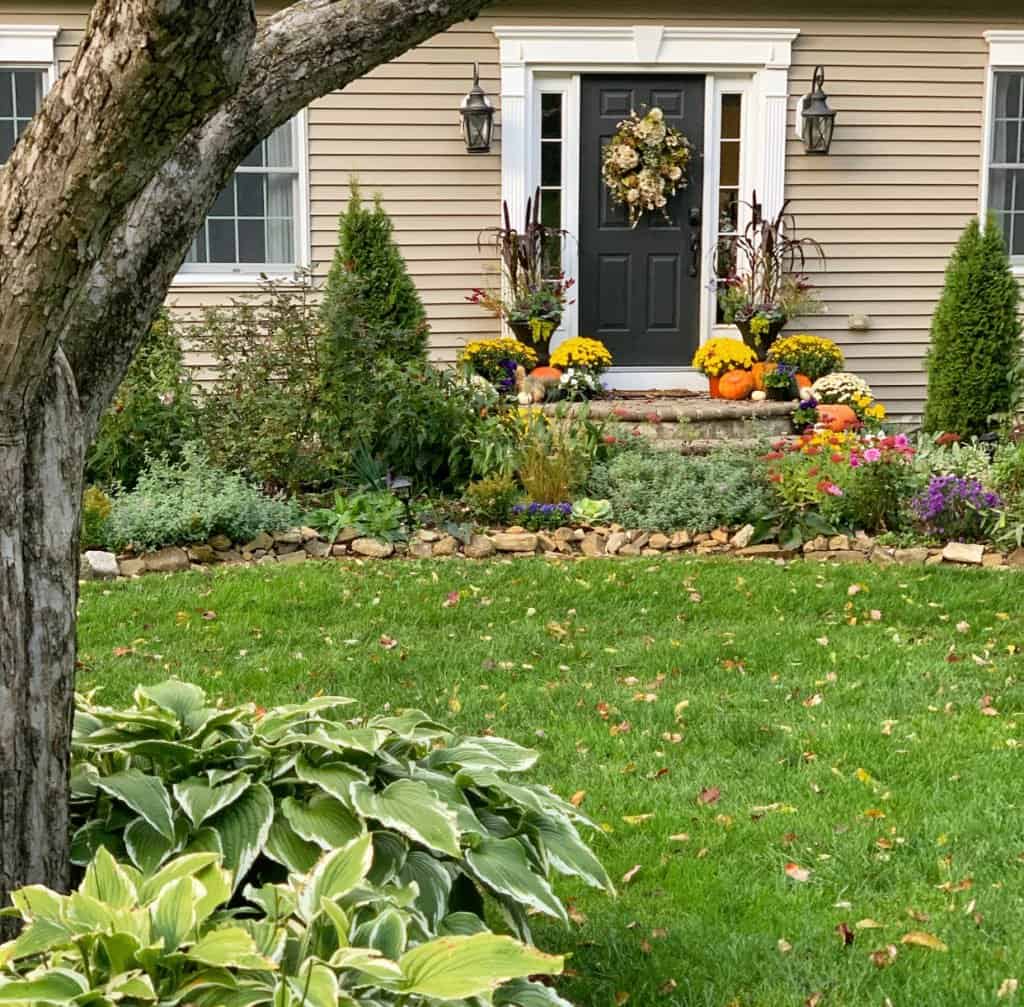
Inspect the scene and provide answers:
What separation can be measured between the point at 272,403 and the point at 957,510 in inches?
152

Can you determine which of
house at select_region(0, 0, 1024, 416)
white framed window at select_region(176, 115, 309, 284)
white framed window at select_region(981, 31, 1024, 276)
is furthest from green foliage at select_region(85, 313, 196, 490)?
white framed window at select_region(981, 31, 1024, 276)

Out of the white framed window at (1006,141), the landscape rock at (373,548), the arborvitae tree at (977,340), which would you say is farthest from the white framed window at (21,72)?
the white framed window at (1006,141)

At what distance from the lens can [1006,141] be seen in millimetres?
10242

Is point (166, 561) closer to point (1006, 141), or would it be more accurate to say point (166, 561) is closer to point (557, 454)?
point (557, 454)

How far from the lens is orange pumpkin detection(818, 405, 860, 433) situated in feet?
28.7

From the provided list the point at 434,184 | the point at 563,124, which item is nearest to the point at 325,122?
the point at 434,184

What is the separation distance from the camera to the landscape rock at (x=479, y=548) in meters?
6.81

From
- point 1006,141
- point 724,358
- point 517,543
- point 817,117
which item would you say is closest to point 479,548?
point 517,543

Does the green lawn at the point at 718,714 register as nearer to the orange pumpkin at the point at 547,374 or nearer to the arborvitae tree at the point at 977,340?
the orange pumpkin at the point at 547,374

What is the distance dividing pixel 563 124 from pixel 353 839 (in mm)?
8480

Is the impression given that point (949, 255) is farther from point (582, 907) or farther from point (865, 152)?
point (582, 907)

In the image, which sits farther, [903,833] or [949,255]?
[949,255]

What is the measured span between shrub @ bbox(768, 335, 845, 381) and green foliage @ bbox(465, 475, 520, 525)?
301 cm

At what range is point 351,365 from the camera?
776cm
